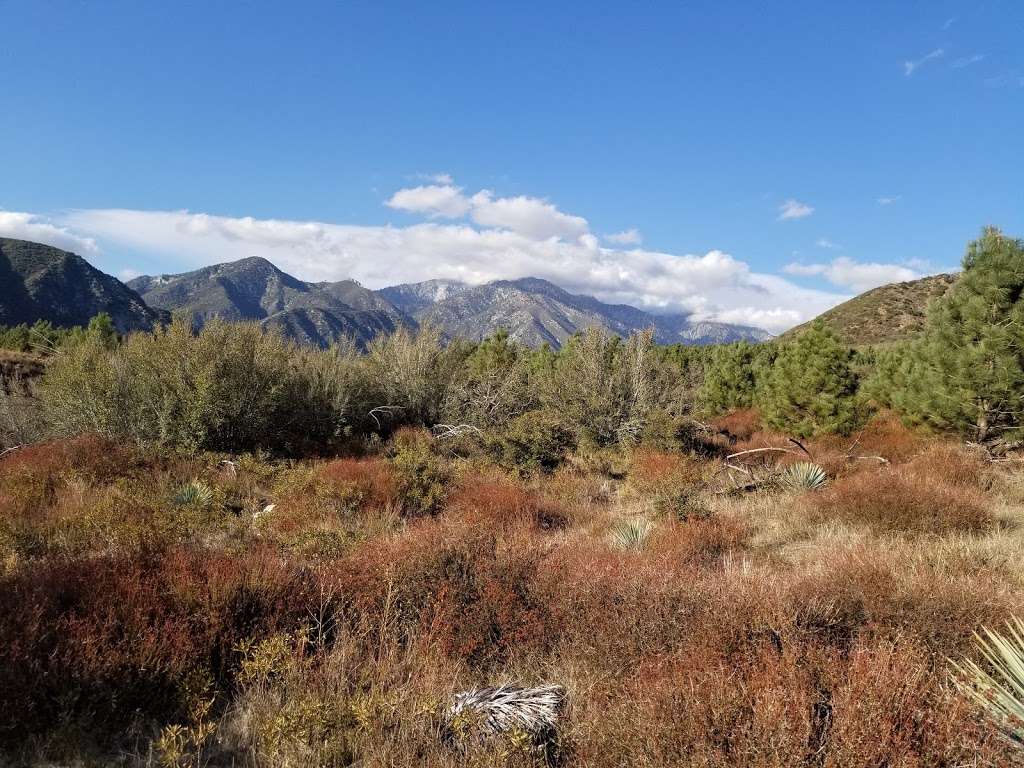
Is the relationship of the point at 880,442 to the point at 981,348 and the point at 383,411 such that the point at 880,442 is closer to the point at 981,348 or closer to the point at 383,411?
the point at 981,348

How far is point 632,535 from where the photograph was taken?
6625mm

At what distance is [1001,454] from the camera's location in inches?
496

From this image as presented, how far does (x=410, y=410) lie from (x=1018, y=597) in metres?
15.8

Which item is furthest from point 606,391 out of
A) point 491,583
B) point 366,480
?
point 491,583

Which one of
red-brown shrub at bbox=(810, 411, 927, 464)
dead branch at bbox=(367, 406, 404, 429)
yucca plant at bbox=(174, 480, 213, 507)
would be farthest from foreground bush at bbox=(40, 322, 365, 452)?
red-brown shrub at bbox=(810, 411, 927, 464)

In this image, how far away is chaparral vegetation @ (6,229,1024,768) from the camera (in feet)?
8.95

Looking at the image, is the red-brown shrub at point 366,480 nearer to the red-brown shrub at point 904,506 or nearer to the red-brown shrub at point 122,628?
the red-brown shrub at point 122,628

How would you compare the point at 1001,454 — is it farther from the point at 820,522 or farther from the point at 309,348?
the point at 309,348

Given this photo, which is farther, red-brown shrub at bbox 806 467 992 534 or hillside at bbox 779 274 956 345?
hillside at bbox 779 274 956 345

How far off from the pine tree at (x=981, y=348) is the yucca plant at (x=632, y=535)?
32.8ft

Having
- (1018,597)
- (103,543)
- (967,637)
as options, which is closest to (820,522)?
(1018,597)

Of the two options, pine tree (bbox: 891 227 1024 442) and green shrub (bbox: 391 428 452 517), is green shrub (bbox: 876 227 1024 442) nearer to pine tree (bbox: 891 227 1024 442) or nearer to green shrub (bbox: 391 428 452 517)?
pine tree (bbox: 891 227 1024 442)

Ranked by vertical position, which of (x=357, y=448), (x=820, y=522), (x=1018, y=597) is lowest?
(x=357, y=448)

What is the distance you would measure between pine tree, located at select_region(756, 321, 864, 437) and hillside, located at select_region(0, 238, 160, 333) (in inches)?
5812
